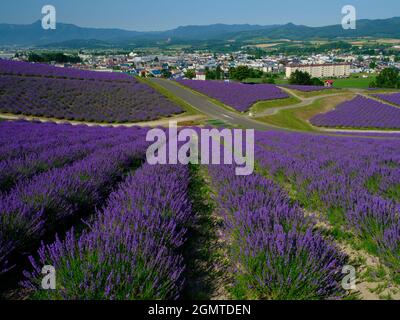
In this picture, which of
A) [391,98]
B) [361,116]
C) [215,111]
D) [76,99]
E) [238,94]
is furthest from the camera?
[391,98]

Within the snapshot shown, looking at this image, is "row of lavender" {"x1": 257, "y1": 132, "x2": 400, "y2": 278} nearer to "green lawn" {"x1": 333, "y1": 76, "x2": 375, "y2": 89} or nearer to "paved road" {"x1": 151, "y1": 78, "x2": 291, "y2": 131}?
"paved road" {"x1": 151, "y1": 78, "x2": 291, "y2": 131}

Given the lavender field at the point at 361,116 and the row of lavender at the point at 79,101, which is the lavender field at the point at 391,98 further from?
the row of lavender at the point at 79,101

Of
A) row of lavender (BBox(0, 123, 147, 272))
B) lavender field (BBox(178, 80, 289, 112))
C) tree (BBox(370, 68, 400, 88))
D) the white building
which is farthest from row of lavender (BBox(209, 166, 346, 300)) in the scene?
the white building

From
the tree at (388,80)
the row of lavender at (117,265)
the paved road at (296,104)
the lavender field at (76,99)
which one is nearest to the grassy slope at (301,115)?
the paved road at (296,104)

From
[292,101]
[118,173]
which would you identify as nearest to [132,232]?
[118,173]

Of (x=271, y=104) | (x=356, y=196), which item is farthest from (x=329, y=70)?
(x=356, y=196)

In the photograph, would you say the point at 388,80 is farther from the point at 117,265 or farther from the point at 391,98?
the point at 117,265
